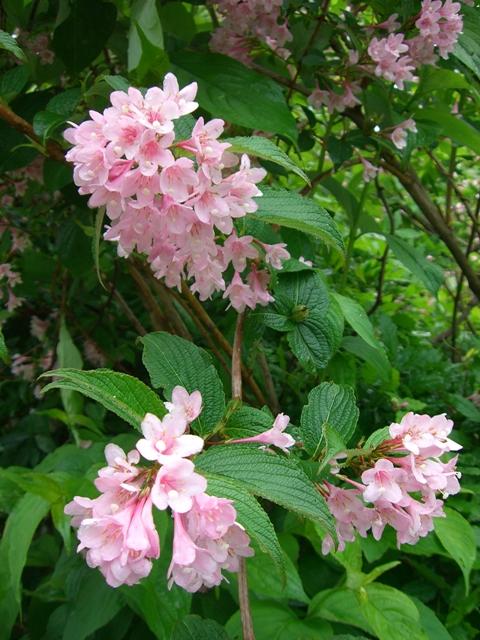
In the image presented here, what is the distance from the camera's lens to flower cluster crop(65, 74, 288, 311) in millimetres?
646

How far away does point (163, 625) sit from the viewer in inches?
39.0

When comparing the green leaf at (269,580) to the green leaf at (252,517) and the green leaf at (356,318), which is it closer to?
the green leaf at (356,318)

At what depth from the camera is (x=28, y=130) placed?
2.95ft

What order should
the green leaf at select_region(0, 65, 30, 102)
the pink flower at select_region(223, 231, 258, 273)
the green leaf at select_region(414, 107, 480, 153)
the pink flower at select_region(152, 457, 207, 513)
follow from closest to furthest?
the pink flower at select_region(152, 457, 207, 513) → the pink flower at select_region(223, 231, 258, 273) → the green leaf at select_region(0, 65, 30, 102) → the green leaf at select_region(414, 107, 480, 153)

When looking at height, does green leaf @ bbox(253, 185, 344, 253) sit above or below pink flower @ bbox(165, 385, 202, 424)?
above

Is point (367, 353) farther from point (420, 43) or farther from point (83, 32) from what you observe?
point (83, 32)

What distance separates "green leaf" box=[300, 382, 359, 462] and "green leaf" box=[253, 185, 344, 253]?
6.7 inches

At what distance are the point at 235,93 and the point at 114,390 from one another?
2.33 ft

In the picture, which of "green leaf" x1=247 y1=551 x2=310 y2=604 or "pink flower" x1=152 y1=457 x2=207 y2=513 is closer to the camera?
"pink flower" x1=152 y1=457 x2=207 y2=513

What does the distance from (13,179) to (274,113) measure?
0.67m

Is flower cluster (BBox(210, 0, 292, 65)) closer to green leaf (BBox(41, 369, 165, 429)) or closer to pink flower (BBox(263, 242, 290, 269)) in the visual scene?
pink flower (BBox(263, 242, 290, 269))

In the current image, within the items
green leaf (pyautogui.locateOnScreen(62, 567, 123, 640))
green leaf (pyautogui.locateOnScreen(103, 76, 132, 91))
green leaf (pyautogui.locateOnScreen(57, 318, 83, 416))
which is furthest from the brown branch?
green leaf (pyautogui.locateOnScreen(62, 567, 123, 640))

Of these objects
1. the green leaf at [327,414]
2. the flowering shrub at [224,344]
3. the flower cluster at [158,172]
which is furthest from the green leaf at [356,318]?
the flower cluster at [158,172]

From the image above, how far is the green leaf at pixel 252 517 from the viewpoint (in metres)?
0.52
